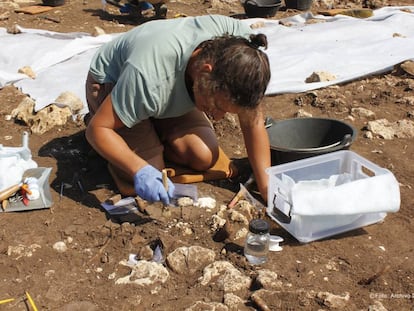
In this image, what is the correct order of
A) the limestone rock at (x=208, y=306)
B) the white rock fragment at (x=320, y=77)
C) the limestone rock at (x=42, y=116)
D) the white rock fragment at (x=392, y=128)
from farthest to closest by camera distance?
the white rock fragment at (x=320, y=77) → the limestone rock at (x=42, y=116) → the white rock fragment at (x=392, y=128) → the limestone rock at (x=208, y=306)

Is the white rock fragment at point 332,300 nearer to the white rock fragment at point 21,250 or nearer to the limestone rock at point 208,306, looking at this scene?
the limestone rock at point 208,306

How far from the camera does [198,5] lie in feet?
24.8

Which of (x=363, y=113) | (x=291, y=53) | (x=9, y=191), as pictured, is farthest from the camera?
(x=291, y=53)

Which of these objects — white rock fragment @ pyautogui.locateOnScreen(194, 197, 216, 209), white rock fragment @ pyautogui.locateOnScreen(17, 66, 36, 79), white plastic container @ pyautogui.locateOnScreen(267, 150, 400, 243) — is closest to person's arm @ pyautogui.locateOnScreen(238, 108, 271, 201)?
white plastic container @ pyautogui.locateOnScreen(267, 150, 400, 243)

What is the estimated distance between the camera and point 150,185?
2656 mm

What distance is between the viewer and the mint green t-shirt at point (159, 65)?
2.62m

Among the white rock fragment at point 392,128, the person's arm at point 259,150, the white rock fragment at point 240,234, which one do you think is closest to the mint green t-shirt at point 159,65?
the person's arm at point 259,150

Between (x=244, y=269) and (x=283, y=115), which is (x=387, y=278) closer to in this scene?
(x=244, y=269)

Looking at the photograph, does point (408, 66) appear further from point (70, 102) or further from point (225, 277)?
point (225, 277)

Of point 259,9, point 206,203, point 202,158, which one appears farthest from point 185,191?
point 259,9

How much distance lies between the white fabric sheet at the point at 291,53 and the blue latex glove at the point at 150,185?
1569 millimetres

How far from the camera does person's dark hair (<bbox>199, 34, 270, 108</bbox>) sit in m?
2.33

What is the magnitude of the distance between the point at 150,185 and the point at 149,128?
22.7 inches

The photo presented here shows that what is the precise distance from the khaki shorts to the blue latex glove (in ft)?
1.35
